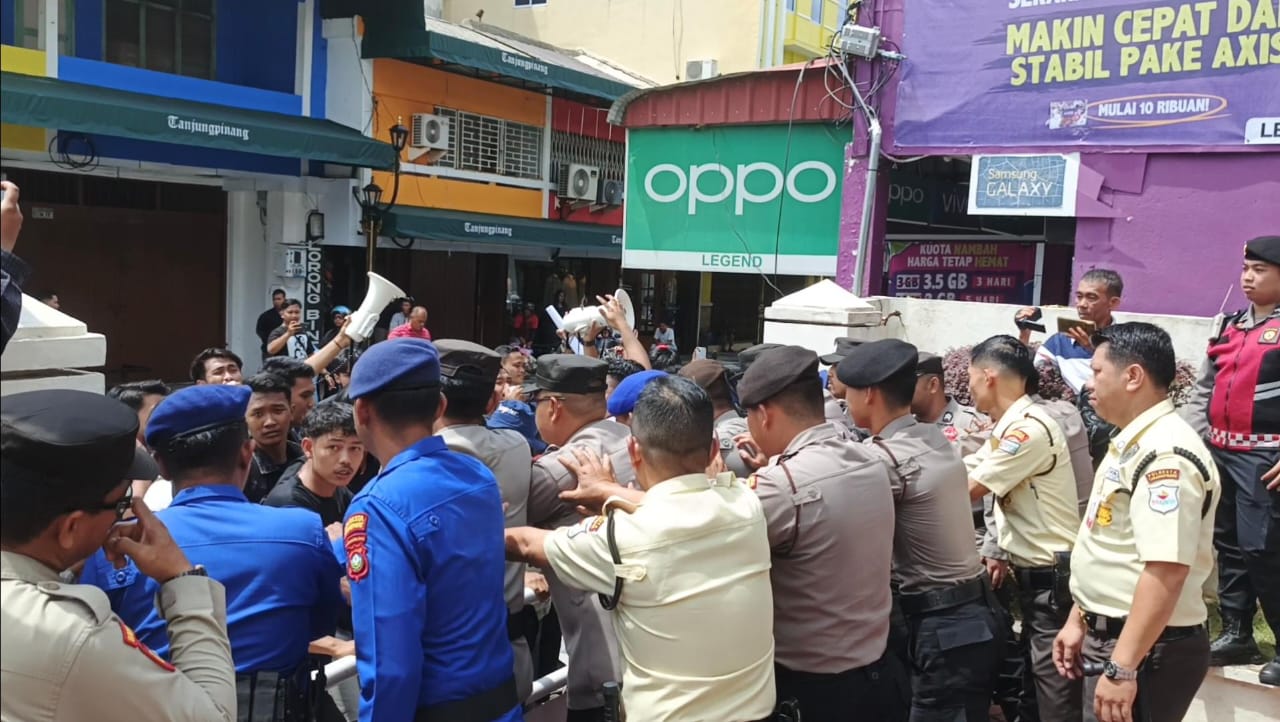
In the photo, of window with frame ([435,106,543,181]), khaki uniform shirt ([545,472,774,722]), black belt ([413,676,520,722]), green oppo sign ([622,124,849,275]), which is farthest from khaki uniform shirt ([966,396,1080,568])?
window with frame ([435,106,543,181])

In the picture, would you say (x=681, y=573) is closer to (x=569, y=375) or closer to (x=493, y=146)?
(x=569, y=375)

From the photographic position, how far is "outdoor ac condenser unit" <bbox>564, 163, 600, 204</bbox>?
1831 centimetres

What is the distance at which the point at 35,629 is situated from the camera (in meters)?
1.60

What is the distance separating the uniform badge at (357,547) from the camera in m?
2.26

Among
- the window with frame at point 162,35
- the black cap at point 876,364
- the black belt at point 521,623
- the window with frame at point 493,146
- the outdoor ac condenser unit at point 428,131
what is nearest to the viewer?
the black belt at point 521,623

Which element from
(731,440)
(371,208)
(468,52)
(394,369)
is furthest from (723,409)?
(468,52)

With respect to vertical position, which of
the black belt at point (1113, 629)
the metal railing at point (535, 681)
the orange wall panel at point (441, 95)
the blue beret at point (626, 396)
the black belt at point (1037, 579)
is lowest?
the metal railing at point (535, 681)

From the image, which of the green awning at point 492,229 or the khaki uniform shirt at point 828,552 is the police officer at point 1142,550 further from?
the green awning at point 492,229

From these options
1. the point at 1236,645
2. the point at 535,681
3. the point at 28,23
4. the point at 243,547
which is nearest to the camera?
the point at 243,547

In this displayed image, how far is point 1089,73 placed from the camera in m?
7.68

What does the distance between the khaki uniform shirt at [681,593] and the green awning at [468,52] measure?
1285 cm

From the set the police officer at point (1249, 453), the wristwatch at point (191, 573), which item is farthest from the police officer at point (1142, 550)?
the wristwatch at point (191, 573)

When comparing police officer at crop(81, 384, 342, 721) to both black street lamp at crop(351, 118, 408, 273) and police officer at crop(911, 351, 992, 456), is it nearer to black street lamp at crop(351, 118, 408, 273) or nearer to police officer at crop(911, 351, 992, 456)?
police officer at crop(911, 351, 992, 456)

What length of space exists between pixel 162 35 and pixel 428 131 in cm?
574
